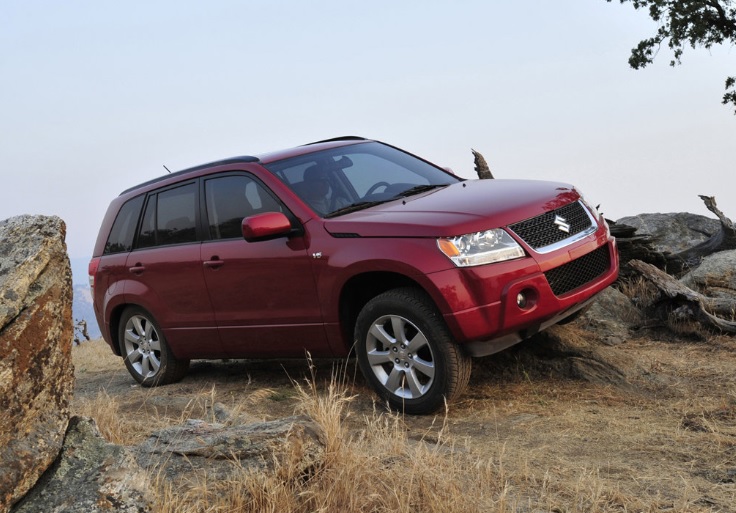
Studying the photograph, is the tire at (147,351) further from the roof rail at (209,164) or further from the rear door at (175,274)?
the roof rail at (209,164)

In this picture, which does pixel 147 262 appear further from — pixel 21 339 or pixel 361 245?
pixel 21 339

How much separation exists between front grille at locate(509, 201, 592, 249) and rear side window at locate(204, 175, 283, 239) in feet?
6.25

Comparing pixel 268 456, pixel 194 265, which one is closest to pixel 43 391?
pixel 268 456

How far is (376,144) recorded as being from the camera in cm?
707

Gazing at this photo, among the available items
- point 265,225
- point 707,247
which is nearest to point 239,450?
point 265,225

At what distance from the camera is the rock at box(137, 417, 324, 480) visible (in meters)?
3.49

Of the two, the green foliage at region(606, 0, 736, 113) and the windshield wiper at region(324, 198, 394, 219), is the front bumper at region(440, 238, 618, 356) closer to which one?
the windshield wiper at region(324, 198, 394, 219)

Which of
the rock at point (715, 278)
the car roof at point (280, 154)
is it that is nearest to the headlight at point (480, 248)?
the car roof at point (280, 154)

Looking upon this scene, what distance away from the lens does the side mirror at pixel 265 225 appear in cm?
554

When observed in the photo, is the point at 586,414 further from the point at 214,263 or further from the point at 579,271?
the point at 214,263

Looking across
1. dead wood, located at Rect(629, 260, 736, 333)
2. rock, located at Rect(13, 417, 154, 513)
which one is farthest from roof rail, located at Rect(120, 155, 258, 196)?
dead wood, located at Rect(629, 260, 736, 333)

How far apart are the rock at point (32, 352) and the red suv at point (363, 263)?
214cm

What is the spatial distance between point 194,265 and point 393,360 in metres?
2.21

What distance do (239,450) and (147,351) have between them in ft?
15.1
